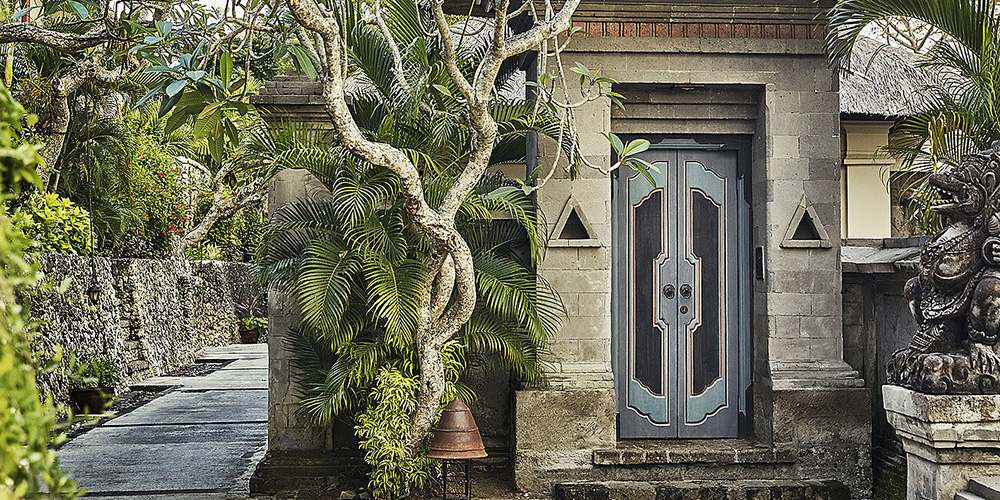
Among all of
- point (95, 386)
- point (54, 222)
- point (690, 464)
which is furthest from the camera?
point (54, 222)

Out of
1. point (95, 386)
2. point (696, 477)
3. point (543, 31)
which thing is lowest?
point (696, 477)

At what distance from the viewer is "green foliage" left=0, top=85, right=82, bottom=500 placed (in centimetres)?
121

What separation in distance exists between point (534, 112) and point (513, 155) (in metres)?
0.96

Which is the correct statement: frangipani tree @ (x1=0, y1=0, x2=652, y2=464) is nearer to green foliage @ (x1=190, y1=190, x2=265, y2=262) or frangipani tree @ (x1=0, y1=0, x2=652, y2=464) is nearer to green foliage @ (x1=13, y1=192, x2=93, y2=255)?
green foliage @ (x1=13, y1=192, x2=93, y2=255)

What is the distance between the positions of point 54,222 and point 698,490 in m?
8.12

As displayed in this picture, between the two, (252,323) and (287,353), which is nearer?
(287,353)

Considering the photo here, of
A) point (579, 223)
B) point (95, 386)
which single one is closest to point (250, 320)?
point (95, 386)

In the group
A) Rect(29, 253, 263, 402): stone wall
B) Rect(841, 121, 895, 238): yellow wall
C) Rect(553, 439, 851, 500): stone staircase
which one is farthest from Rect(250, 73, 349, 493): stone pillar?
Rect(841, 121, 895, 238): yellow wall

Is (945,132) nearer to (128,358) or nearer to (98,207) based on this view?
(98,207)

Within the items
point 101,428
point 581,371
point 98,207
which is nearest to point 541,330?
point 581,371

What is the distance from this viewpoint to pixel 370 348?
20.5 ft

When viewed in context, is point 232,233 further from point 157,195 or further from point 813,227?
point 813,227

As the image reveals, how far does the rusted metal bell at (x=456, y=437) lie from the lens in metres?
5.88

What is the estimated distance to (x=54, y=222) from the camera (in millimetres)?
10742
